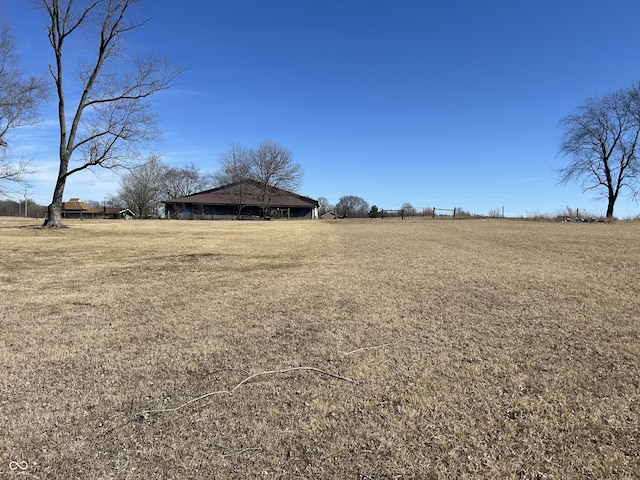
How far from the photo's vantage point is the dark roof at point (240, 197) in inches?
2218

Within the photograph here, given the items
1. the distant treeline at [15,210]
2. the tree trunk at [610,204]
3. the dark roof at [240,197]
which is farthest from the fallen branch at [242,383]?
the distant treeline at [15,210]

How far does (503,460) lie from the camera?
227cm

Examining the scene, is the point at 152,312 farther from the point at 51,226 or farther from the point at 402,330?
the point at 51,226

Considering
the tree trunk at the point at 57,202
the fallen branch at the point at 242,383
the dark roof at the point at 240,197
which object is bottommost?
the fallen branch at the point at 242,383

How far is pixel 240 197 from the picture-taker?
5591 centimetres

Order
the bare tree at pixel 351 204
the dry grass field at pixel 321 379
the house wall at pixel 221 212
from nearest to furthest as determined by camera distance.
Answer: the dry grass field at pixel 321 379, the house wall at pixel 221 212, the bare tree at pixel 351 204

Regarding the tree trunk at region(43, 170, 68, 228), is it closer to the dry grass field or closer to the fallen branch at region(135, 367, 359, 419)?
the dry grass field

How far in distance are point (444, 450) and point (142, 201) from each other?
75607mm

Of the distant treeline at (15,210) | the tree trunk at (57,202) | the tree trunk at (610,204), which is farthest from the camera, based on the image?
the distant treeline at (15,210)

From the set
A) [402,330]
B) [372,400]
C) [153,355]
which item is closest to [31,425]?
[153,355]

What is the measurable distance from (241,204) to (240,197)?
1102 millimetres

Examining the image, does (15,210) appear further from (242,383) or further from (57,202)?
(242,383)

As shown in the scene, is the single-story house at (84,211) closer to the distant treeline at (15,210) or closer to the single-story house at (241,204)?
the distant treeline at (15,210)

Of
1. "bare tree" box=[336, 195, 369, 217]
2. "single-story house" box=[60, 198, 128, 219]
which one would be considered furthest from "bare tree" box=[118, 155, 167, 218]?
"bare tree" box=[336, 195, 369, 217]
